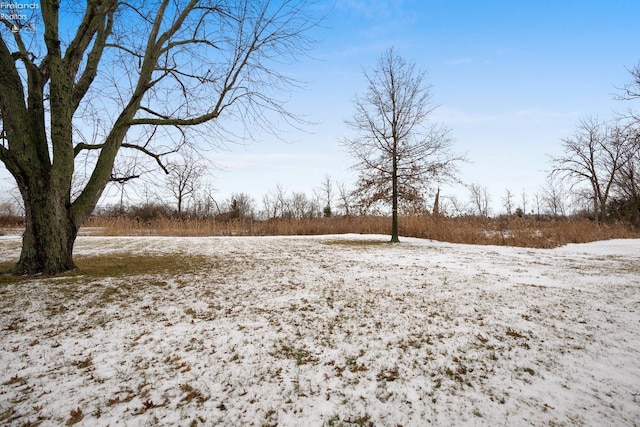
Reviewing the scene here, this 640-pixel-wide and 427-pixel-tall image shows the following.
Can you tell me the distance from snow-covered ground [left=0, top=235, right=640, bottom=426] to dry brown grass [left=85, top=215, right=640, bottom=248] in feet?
29.1

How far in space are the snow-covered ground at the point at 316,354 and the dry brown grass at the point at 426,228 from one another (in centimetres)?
888

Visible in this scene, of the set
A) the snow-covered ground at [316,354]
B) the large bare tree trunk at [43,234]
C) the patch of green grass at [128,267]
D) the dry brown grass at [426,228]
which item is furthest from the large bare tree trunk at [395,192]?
Answer: the large bare tree trunk at [43,234]

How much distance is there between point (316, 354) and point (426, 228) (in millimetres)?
14103

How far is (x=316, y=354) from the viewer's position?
2.61 meters

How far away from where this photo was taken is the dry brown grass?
1276 cm

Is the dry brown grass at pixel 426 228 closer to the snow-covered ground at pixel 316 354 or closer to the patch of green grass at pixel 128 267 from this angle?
the snow-covered ground at pixel 316 354

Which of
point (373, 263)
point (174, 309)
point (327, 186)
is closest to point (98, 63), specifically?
point (174, 309)

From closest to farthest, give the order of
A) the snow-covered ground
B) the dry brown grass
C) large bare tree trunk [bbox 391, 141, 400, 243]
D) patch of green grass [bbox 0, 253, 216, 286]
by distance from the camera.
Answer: the snow-covered ground → patch of green grass [bbox 0, 253, 216, 286] → large bare tree trunk [bbox 391, 141, 400, 243] → the dry brown grass

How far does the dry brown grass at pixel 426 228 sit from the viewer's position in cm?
1276

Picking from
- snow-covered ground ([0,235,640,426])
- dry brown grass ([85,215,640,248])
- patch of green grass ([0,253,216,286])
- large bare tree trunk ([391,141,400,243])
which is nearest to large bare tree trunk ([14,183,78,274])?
patch of green grass ([0,253,216,286])

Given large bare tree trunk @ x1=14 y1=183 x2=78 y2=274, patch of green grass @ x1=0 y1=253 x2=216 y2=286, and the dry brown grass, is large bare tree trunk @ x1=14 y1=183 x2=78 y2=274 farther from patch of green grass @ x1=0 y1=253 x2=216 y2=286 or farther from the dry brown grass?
the dry brown grass

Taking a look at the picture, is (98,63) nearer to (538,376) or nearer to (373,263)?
(373,263)

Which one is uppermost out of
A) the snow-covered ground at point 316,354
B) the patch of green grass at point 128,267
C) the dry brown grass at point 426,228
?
the dry brown grass at point 426,228

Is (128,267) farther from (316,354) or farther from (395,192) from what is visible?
(395,192)
